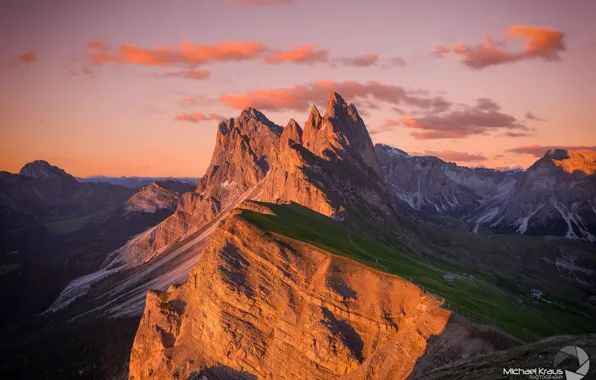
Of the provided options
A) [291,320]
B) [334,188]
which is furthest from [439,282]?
[334,188]

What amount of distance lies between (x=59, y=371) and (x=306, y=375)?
399ft

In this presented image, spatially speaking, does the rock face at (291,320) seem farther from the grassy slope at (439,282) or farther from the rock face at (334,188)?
the rock face at (334,188)

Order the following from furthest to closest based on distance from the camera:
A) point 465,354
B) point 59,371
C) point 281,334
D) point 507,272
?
point 507,272 → point 59,371 → point 281,334 → point 465,354

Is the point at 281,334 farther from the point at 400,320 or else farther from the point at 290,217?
the point at 290,217

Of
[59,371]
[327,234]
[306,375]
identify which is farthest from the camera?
[59,371]

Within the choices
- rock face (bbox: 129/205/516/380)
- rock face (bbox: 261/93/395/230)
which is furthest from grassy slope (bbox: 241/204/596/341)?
rock face (bbox: 261/93/395/230)

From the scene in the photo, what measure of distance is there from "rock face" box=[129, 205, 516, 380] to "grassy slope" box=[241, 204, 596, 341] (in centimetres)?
594

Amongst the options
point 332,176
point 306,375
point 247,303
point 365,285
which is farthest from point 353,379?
point 332,176

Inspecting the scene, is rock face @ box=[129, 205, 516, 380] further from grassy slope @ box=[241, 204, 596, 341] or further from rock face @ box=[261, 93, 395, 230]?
rock face @ box=[261, 93, 395, 230]

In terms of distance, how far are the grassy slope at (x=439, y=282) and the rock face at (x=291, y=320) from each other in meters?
5.94

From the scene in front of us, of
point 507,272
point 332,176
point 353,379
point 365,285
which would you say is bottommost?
point 507,272

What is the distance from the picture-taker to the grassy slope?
72.0m

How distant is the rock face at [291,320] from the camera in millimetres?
60625

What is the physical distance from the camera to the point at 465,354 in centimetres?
5575
